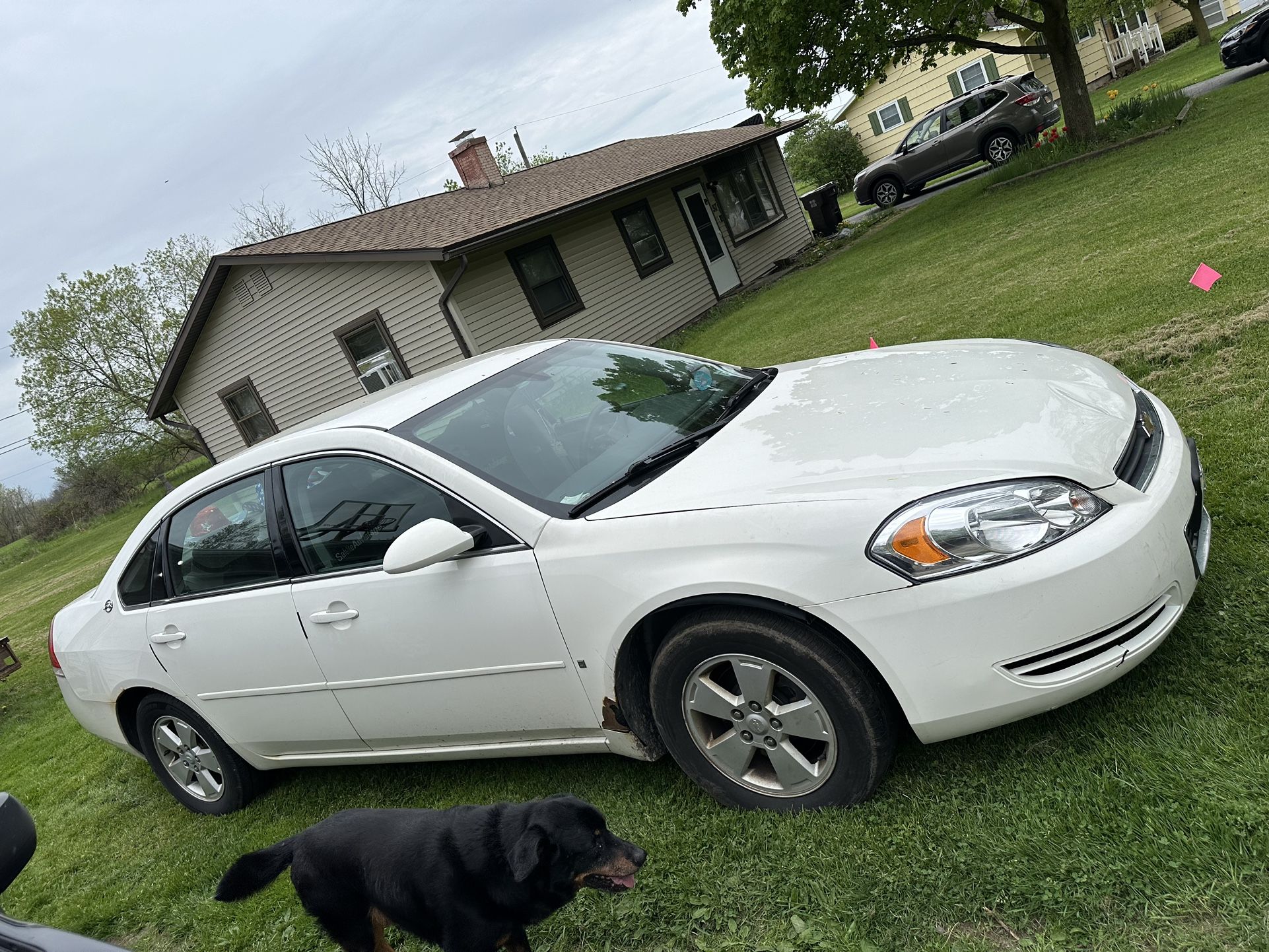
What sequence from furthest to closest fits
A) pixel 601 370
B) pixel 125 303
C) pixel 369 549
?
pixel 125 303 → pixel 601 370 → pixel 369 549

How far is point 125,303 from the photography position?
3516cm

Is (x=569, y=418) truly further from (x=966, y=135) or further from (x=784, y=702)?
(x=966, y=135)

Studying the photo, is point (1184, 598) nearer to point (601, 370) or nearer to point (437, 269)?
point (601, 370)

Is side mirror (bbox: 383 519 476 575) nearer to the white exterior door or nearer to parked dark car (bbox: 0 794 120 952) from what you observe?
parked dark car (bbox: 0 794 120 952)

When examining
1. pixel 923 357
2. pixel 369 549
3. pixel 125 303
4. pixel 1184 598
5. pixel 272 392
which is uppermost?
pixel 125 303

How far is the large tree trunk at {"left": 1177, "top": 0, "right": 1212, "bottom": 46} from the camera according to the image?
98.0 ft

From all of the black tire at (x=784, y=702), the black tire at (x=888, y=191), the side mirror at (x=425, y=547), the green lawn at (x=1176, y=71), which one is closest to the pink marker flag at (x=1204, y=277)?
the black tire at (x=784, y=702)

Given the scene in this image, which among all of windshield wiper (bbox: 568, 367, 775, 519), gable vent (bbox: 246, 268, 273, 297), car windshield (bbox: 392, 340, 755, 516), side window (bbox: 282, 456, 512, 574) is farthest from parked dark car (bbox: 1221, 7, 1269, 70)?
side window (bbox: 282, 456, 512, 574)

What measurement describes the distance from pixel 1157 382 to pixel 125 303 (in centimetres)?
3831

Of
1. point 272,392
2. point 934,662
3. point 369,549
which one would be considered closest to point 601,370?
point 369,549

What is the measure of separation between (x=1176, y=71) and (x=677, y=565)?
3007 centimetres

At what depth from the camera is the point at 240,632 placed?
3.69 meters

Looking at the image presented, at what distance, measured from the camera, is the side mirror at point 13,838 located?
5.61 feet

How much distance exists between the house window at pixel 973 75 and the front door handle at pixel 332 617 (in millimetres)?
32696
